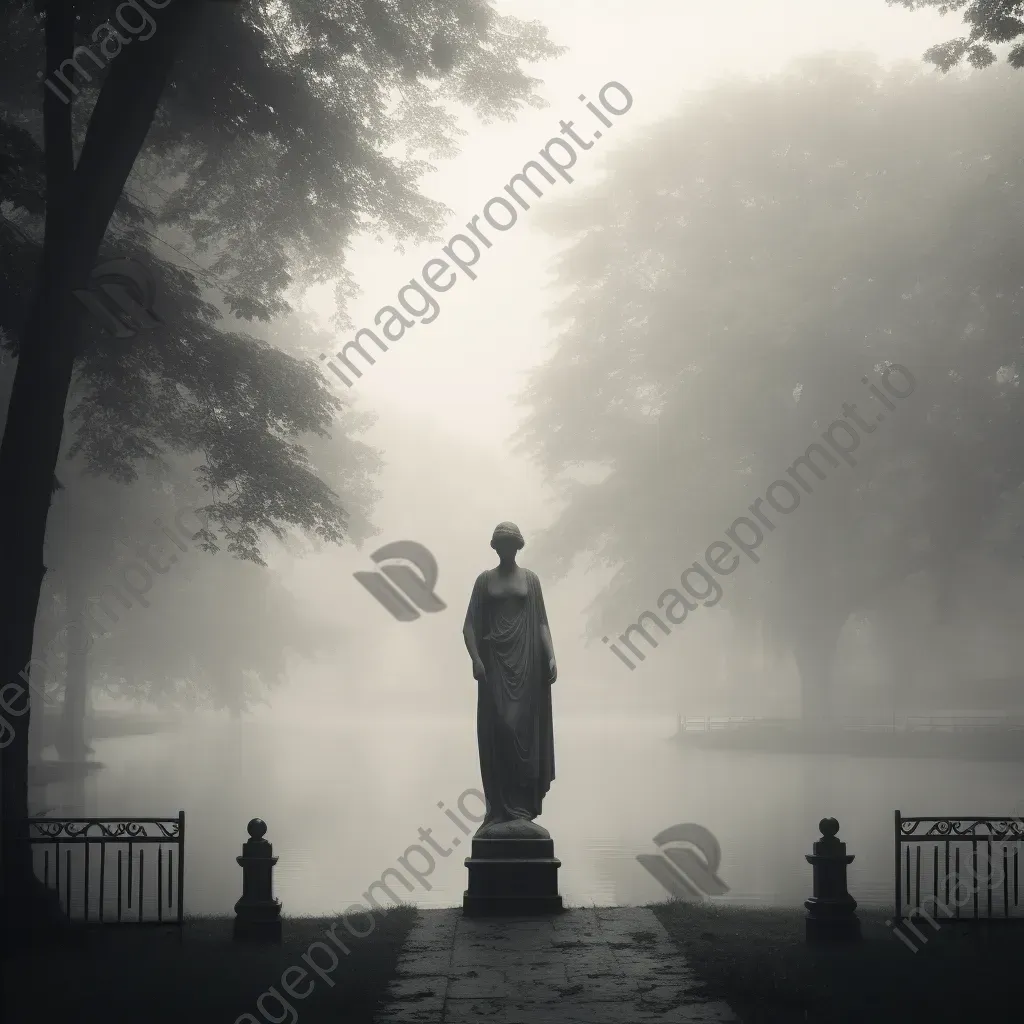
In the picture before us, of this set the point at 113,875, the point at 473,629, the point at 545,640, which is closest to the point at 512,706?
the point at 545,640

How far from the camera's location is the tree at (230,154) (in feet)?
37.0

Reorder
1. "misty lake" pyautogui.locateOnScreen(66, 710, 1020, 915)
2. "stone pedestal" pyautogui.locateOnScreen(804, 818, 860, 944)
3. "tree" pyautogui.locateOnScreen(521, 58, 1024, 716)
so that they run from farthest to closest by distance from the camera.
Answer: "tree" pyautogui.locateOnScreen(521, 58, 1024, 716) → "misty lake" pyautogui.locateOnScreen(66, 710, 1020, 915) → "stone pedestal" pyautogui.locateOnScreen(804, 818, 860, 944)

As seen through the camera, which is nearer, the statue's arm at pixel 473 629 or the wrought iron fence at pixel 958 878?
the wrought iron fence at pixel 958 878

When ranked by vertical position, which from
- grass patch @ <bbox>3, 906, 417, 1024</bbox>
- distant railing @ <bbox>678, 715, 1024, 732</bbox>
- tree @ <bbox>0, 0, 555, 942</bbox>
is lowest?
grass patch @ <bbox>3, 906, 417, 1024</bbox>

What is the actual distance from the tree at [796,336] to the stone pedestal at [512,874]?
22595 mm

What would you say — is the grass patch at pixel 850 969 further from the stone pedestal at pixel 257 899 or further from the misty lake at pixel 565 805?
the stone pedestal at pixel 257 899

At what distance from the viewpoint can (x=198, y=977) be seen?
27.9 feet

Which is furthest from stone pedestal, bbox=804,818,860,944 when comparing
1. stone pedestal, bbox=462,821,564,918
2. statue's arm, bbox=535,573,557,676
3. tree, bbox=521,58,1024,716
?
tree, bbox=521,58,1024,716

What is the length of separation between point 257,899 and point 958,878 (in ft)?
18.1

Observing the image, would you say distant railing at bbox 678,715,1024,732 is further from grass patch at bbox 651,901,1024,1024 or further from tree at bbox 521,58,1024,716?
grass patch at bbox 651,901,1024,1024

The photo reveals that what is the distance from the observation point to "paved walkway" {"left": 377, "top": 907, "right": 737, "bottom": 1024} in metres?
7.39

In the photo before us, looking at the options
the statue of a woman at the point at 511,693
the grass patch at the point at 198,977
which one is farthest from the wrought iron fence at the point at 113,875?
the statue of a woman at the point at 511,693

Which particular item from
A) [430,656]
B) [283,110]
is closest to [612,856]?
[283,110]

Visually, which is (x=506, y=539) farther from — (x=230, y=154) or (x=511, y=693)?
(x=230, y=154)
